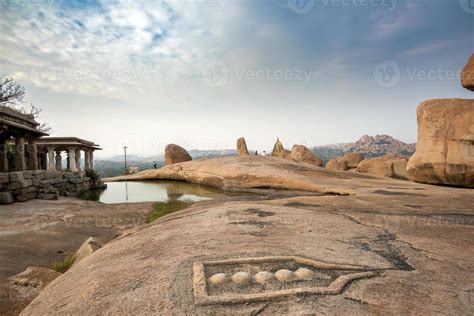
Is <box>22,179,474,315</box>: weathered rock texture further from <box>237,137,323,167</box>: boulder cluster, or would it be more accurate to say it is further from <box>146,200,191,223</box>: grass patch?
<box>237,137,323,167</box>: boulder cluster

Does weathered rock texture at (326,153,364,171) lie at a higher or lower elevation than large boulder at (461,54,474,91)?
lower

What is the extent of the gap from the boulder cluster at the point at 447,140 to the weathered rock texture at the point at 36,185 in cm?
1357

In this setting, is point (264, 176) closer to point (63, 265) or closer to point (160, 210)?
point (160, 210)

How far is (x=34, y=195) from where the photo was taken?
11.4m

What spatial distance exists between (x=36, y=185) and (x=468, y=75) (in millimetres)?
15570

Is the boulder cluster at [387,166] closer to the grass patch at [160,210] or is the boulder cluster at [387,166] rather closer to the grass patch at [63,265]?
the grass patch at [160,210]

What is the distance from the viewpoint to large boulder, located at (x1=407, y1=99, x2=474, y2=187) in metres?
7.91

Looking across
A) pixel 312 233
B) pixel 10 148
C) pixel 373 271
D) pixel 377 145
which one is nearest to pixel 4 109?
pixel 10 148

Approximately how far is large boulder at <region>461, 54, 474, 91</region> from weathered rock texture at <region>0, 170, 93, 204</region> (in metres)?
14.9

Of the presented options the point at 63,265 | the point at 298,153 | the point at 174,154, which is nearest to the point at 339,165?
the point at 298,153

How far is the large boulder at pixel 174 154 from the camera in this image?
25281 millimetres

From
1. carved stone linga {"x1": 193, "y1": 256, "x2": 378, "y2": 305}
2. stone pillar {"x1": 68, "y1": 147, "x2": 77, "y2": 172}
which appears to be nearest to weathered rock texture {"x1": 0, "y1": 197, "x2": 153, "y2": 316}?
carved stone linga {"x1": 193, "y1": 256, "x2": 378, "y2": 305}

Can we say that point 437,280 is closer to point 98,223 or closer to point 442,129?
point 98,223

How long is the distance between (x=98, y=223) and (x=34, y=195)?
6135mm
